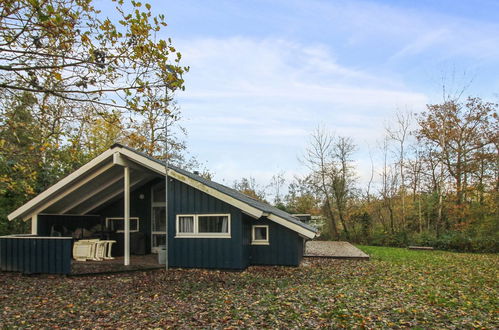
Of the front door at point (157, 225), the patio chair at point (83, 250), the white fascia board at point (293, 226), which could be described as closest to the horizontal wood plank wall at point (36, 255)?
the patio chair at point (83, 250)

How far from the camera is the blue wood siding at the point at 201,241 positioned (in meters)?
10.9

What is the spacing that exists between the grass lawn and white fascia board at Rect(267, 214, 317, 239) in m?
1.04

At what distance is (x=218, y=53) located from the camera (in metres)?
9.23

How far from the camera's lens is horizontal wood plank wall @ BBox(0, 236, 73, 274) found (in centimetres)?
995

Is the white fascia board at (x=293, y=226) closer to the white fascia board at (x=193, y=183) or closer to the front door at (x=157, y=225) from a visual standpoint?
the white fascia board at (x=193, y=183)

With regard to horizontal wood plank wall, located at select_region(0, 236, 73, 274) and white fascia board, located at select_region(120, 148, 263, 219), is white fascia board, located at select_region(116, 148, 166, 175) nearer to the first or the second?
white fascia board, located at select_region(120, 148, 263, 219)

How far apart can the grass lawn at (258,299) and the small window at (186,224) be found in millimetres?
1196

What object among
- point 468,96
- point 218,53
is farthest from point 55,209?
point 468,96

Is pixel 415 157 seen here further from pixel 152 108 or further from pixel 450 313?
pixel 152 108

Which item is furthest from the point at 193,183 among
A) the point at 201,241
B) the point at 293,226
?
the point at 293,226

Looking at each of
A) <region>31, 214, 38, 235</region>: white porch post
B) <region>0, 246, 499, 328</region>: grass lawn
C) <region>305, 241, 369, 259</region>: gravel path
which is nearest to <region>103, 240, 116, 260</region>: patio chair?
<region>31, 214, 38, 235</region>: white porch post

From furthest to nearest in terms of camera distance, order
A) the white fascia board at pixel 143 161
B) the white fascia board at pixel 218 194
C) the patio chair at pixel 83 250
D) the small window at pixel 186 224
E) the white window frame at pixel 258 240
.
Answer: the patio chair at pixel 83 250, the white window frame at pixel 258 240, the small window at pixel 186 224, the white fascia board at pixel 143 161, the white fascia board at pixel 218 194

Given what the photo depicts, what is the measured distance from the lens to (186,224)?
11.4 metres

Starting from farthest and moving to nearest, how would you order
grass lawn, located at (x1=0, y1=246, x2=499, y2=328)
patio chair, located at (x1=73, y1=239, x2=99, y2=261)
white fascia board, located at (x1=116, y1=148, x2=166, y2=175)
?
patio chair, located at (x1=73, y1=239, x2=99, y2=261) → white fascia board, located at (x1=116, y1=148, x2=166, y2=175) → grass lawn, located at (x1=0, y1=246, x2=499, y2=328)
